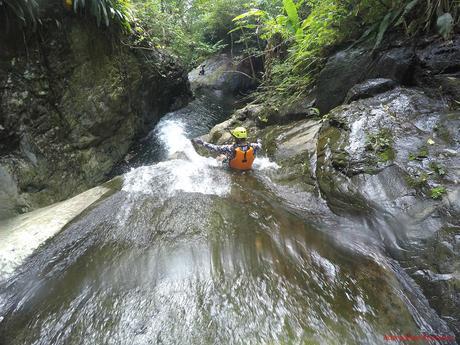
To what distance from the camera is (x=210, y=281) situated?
3098 mm

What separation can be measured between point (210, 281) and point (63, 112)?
5314 mm

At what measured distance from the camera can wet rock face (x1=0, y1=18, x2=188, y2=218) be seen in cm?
478

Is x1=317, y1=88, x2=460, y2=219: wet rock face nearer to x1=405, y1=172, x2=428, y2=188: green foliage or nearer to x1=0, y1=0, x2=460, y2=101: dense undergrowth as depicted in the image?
x1=405, y1=172, x2=428, y2=188: green foliage

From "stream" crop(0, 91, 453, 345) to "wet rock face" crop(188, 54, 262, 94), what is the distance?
46.1 ft

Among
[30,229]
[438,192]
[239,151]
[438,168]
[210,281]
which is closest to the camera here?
[210,281]

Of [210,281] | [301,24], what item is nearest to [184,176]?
[210,281]

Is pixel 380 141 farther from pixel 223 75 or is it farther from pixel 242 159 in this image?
pixel 223 75

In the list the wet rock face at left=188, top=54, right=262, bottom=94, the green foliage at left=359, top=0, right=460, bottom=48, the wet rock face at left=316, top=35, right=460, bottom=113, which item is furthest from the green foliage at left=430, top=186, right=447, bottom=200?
the wet rock face at left=188, top=54, right=262, bottom=94

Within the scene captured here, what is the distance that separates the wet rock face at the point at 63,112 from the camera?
478 centimetres

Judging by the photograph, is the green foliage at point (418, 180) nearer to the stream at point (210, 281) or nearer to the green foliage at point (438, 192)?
the green foliage at point (438, 192)

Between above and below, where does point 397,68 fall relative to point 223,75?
above

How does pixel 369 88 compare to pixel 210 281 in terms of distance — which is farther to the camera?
pixel 369 88

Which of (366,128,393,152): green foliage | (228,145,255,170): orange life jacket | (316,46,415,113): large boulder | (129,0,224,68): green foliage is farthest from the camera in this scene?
(129,0,224,68): green foliage

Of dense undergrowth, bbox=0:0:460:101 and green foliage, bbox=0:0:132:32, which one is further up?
green foliage, bbox=0:0:132:32
